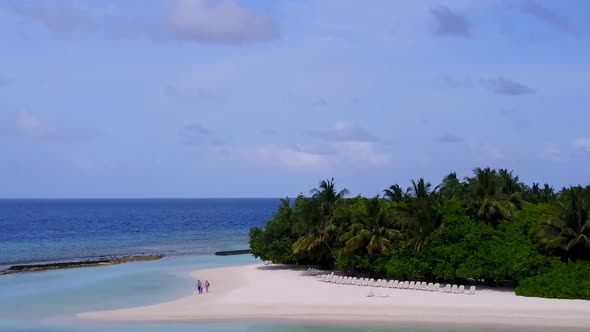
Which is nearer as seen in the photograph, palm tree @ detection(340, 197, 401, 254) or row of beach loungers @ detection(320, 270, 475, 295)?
row of beach loungers @ detection(320, 270, 475, 295)

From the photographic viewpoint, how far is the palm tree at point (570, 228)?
133 feet

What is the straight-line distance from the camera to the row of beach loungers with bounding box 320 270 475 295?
1686 inches

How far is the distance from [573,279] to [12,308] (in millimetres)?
33123

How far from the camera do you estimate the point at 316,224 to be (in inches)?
2055

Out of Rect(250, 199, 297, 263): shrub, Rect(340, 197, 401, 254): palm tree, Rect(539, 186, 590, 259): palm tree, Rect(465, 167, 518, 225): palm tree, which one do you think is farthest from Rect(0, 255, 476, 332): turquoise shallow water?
Rect(465, 167, 518, 225): palm tree

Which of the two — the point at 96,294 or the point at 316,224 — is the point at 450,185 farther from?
the point at 96,294

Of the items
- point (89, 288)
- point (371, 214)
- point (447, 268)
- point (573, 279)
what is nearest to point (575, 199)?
point (573, 279)

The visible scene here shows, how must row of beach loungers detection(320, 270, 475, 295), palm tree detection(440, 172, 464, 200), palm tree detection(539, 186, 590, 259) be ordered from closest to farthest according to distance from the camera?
palm tree detection(539, 186, 590, 259) → row of beach loungers detection(320, 270, 475, 295) → palm tree detection(440, 172, 464, 200)

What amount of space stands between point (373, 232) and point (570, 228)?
42.8 ft

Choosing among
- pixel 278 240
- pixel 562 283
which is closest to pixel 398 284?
pixel 562 283

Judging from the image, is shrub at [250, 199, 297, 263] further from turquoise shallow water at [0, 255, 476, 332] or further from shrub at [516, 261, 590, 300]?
shrub at [516, 261, 590, 300]

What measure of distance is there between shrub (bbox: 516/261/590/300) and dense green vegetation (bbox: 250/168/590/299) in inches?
2.2

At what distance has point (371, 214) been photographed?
158ft

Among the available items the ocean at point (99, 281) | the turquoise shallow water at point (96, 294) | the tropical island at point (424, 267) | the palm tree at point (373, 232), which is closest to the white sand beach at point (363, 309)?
the tropical island at point (424, 267)
